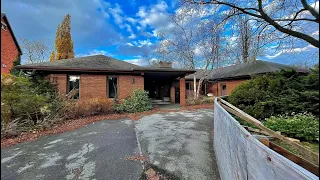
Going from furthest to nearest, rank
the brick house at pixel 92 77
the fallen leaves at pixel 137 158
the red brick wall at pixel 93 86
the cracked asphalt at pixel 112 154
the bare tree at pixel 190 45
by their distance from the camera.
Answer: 1. the bare tree at pixel 190 45
2. the red brick wall at pixel 93 86
3. the brick house at pixel 92 77
4. the fallen leaves at pixel 137 158
5. the cracked asphalt at pixel 112 154

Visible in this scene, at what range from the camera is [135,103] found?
12352 millimetres

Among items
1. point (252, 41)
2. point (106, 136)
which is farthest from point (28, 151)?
point (252, 41)

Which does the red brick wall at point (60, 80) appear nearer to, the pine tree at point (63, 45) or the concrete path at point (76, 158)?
the concrete path at point (76, 158)

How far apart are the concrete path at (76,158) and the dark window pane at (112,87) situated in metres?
6.34

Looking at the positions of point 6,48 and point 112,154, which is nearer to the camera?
point 6,48

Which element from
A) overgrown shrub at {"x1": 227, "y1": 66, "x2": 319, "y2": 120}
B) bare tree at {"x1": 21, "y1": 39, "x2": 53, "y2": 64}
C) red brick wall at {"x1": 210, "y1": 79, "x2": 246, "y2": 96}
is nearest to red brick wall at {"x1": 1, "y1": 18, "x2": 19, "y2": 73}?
bare tree at {"x1": 21, "y1": 39, "x2": 53, "y2": 64}

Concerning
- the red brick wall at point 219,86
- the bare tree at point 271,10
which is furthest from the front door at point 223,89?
the bare tree at point 271,10

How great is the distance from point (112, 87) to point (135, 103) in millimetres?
2444

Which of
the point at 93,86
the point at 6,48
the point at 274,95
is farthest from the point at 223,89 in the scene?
the point at 6,48

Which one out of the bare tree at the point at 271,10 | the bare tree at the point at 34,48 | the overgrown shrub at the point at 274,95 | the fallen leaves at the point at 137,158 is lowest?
the fallen leaves at the point at 137,158

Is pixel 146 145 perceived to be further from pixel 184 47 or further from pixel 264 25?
pixel 184 47

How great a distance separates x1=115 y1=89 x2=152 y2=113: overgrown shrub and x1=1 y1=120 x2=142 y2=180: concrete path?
16.6ft

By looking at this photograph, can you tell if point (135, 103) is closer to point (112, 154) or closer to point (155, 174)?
point (112, 154)

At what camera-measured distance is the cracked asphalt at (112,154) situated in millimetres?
4207
